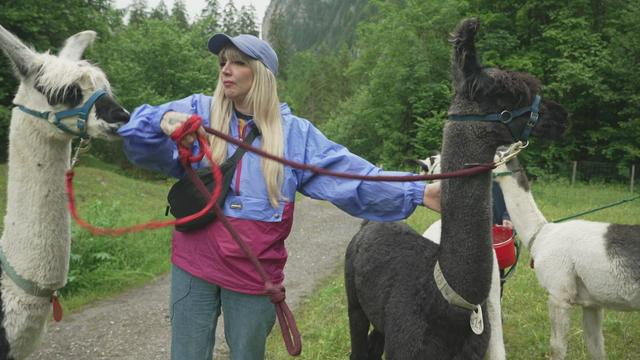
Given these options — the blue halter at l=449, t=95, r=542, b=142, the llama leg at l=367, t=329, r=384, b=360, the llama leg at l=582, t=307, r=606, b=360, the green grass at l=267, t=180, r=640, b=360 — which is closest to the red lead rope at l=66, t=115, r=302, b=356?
the blue halter at l=449, t=95, r=542, b=142

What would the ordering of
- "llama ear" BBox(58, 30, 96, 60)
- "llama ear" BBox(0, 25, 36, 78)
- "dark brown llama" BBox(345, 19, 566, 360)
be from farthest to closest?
1. "llama ear" BBox(58, 30, 96, 60)
2. "llama ear" BBox(0, 25, 36, 78)
3. "dark brown llama" BBox(345, 19, 566, 360)

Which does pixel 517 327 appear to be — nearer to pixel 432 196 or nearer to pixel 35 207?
pixel 432 196

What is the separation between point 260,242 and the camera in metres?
2.03

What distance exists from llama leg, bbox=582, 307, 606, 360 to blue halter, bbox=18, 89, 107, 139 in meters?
3.84

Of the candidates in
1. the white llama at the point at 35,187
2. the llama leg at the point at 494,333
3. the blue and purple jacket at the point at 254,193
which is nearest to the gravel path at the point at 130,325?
the white llama at the point at 35,187

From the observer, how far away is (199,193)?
2.05 metres

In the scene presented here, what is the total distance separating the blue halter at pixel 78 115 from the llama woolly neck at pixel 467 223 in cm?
157

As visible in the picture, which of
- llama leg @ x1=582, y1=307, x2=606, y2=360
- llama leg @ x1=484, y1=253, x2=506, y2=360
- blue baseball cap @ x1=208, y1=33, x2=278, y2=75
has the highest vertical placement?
blue baseball cap @ x1=208, y1=33, x2=278, y2=75

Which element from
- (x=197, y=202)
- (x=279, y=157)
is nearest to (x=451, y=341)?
(x=279, y=157)

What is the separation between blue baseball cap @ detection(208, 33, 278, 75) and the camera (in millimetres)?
2076

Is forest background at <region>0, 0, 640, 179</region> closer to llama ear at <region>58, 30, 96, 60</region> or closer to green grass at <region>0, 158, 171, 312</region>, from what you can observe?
green grass at <region>0, 158, 171, 312</region>

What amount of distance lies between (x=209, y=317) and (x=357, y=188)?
0.85 m

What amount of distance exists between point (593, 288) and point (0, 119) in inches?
542

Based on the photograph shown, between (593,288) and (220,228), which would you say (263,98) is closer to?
(220,228)
